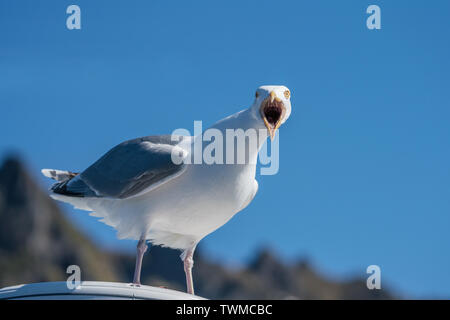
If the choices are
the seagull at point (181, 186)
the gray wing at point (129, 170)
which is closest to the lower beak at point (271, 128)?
the seagull at point (181, 186)

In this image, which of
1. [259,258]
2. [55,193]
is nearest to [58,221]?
[259,258]

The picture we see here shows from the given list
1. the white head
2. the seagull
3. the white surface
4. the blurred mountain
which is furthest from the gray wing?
the blurred mountain

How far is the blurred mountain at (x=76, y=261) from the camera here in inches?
4464

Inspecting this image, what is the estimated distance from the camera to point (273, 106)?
28.7ft

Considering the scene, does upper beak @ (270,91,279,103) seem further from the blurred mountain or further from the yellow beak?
the blurred mountain

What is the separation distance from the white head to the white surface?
8.41 ft

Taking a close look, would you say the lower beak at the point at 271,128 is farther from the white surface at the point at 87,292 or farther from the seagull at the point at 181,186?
the white surface at the point at 87,292

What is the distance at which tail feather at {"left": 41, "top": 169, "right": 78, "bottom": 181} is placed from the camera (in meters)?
11.4
